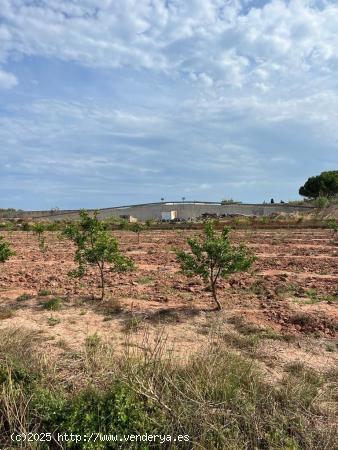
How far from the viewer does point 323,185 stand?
241 ft

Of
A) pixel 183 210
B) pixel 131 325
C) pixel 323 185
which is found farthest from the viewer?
pixel 323 185

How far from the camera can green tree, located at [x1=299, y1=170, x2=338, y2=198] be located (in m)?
71.6

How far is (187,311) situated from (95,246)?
272cm

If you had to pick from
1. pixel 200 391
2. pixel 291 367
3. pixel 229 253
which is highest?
pixel 229 253

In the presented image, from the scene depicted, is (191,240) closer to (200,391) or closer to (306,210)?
(200,391)

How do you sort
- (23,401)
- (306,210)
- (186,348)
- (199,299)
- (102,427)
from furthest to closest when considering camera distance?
(306,210) → (199,299) → (186,348) → (23,401) → (102,427)

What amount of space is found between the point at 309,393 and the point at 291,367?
1.21 m

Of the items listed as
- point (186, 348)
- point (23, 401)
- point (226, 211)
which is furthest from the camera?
point (226, 211)

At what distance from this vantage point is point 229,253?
8.82 meters

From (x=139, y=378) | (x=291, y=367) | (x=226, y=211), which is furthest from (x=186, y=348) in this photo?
(x=226, y=211)

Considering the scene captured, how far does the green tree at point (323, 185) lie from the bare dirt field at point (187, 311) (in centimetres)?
6199

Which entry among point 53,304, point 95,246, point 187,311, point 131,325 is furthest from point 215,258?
point 53,304

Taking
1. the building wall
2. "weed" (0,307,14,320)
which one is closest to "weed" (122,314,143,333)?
"weed" (0,307,14,320)

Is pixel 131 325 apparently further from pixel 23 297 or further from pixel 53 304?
pixel 23 297
